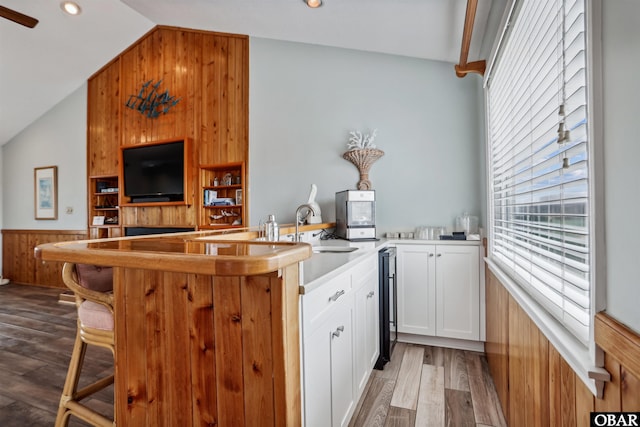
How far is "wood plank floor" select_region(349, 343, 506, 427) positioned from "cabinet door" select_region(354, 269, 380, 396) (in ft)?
0.46

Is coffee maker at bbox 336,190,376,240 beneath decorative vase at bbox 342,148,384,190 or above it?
beneath

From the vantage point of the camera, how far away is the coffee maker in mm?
2938

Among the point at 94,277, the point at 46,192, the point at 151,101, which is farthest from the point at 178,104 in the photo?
the point at 94,277

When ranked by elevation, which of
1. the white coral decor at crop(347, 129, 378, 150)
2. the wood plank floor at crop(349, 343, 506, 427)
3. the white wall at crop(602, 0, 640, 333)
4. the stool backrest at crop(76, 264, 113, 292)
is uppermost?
the white coral decor at crop(347, 129, 378, 150)

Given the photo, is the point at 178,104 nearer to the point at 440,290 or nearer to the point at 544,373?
the point at 440,290

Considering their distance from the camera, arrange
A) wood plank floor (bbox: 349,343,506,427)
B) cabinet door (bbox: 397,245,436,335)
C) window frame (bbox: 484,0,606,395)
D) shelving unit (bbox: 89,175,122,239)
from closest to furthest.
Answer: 1. window frame (bbox: 484,0,606,395)
2. wood plank floor (bbox: 349,343,506,427)
3. cabinet door (bbox: 397,245,436,335)
4. shelving unit (bbox: 89,175,122,239)

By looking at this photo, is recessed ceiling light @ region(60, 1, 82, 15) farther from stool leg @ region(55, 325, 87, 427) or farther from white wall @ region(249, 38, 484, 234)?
stool leg @ region(55, 325, 87, 427)

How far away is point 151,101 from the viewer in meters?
4.64

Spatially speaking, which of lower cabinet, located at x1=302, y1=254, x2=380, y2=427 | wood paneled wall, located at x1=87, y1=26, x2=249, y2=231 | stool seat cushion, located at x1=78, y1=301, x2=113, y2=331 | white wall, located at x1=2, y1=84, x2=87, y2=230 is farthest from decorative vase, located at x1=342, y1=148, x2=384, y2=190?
white wall, located at x1=2, y1=84, x2=87, y2=230

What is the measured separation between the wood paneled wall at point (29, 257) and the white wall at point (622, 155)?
A: 6.16 m

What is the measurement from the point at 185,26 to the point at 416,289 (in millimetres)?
4287

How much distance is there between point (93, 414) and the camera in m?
1.40

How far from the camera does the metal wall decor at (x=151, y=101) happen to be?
4.55 m

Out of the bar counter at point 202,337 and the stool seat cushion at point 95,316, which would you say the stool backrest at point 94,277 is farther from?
the bar counter at point 202,337
